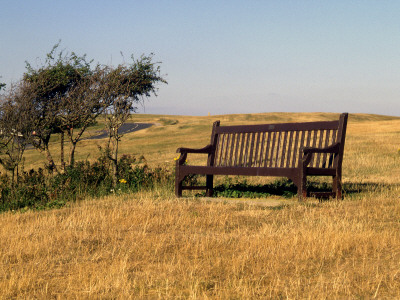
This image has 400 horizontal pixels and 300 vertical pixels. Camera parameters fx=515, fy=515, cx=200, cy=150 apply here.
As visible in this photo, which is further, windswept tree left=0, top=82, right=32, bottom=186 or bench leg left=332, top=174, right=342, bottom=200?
windswept tree left=0, top=82, right=32, bottom=186

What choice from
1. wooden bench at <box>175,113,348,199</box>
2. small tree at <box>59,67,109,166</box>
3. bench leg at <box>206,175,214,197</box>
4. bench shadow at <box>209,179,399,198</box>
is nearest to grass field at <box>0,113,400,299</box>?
wooden bench at <box>175,113,348,199</box>

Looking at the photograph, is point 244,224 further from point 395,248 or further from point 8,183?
point 8,183

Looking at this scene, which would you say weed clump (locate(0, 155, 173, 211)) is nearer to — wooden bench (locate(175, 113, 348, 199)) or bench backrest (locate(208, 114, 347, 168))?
wooden bench (locate(175, 113, 348, 199))

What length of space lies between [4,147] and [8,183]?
754 millimetres

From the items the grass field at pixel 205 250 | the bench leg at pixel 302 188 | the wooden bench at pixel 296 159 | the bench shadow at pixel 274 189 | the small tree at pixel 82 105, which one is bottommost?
the bench shadow at pixel 274 189

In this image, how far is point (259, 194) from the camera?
8.59 metres

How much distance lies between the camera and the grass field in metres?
3.66

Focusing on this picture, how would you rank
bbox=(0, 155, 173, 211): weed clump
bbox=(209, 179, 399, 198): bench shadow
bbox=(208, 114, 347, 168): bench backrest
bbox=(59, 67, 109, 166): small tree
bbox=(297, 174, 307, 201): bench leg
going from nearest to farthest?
1. bbox=(297, 174, 307, 201): bench leg
2. bbox=(208, 114, 347, 168): bench backrest
3. bbox=(209, 179, 399, 198): bench shadow
4. bbox=(0, 155, 173, 211): weed clump
5. bbox=(59, 67, 109, 166): small tree

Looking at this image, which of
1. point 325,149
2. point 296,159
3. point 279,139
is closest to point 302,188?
point 325,149

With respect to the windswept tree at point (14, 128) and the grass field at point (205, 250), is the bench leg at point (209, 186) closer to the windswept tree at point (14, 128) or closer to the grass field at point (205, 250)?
the grass field at point (205, 250)

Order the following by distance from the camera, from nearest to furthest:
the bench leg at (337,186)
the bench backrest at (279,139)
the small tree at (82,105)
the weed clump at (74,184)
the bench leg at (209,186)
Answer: the bench leg at (337,186), the bench backrest at (279,139), the bench leg at (209,186), the weed clump at (74,184), the small tree at (82,105)

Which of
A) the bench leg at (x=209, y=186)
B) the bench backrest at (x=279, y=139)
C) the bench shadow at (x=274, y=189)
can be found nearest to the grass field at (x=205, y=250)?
the bench backrest at (x=279, y=139)

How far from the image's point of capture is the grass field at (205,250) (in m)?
3.66

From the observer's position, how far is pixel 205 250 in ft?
15.6
